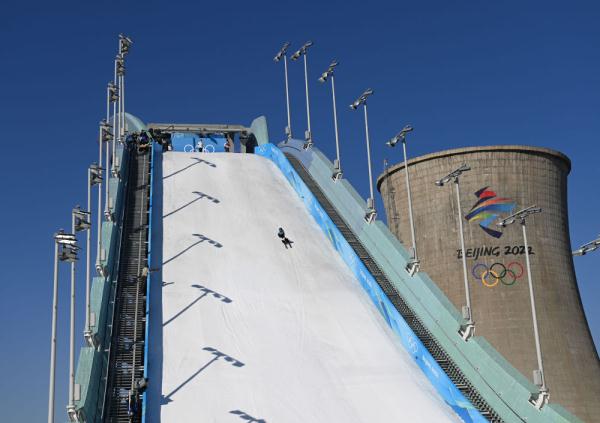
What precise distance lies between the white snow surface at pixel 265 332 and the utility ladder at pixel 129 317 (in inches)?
15.7

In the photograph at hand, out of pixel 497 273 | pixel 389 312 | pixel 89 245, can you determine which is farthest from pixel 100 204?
pixel 497 273

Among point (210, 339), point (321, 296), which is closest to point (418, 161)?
point (321, 296)

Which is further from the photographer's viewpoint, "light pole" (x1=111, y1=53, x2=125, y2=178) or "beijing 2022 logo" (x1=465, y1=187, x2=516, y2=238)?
"beijing 2022 logo" (x1=465, y1=187, x2=516, y2=238)

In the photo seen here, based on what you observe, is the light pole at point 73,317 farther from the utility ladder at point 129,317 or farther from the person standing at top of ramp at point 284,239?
the person standing at top of ramp at point 284,239

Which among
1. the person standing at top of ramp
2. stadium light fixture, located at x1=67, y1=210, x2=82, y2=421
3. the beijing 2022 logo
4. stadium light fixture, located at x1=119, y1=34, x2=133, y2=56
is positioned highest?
stadium light fixture, located at x1=119, y1=34, x2=133, y2=56

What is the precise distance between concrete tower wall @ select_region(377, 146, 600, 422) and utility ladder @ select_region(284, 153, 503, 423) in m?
8.00

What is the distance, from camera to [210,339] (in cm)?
2091

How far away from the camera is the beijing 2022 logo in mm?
37188

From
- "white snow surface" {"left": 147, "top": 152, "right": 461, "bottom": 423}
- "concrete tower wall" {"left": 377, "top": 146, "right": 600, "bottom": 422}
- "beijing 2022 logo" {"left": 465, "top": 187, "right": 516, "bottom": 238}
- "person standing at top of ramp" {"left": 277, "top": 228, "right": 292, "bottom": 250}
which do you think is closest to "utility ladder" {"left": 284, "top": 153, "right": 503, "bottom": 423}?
"white snow surface" {"left": 147, "top": 152, "right": 461, "bottom": 423}

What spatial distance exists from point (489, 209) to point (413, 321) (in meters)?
15.9

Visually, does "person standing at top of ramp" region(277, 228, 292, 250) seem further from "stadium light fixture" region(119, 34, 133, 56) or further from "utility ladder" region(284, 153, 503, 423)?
"stadium light fixture" region(119, 34, 133, 56)

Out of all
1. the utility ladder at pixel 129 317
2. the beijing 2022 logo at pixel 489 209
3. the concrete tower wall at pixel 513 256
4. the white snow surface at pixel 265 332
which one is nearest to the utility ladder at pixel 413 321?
the white snow surface at pixel 265 332

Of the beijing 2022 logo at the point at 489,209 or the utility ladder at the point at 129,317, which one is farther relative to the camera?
the beijing 2022 logo at the point at 489,209

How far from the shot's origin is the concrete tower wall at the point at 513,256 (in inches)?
1393
